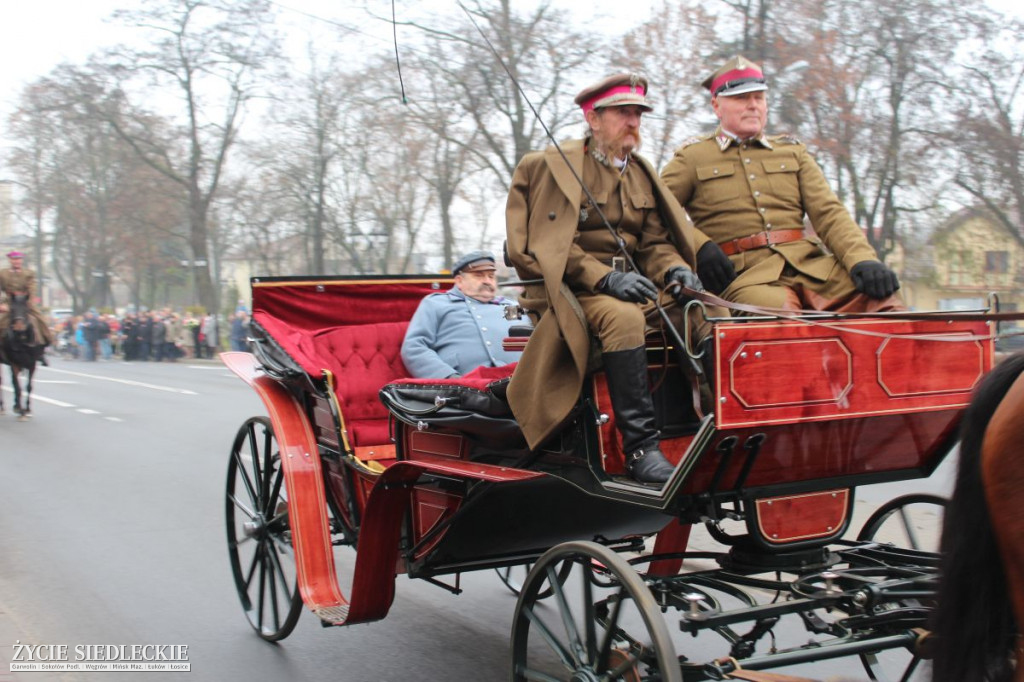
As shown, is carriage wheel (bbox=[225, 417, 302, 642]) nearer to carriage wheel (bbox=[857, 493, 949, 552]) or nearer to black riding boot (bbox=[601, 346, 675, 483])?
black riding boot (bbox=[601, 346, 675, 483])

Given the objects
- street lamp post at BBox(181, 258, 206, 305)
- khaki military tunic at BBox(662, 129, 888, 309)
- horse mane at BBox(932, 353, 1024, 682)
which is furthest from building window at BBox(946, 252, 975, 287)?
street lamp post at BBox(181, 258, 206, 305)

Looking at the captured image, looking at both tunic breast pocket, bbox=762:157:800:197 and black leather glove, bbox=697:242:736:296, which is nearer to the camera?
black leather glove, bbox=697:242:736:296

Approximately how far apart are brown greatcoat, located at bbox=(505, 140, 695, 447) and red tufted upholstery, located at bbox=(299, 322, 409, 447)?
5.38 ft

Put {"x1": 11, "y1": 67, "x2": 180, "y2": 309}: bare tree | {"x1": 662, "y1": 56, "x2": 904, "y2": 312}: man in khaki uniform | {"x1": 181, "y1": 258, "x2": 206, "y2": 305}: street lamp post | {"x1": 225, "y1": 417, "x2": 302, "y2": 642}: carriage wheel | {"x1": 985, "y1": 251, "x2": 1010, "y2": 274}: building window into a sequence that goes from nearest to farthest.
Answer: {"x1": 662, "y1": 56, "x2": 904, "y2": 312}: man in khaki uniform → {"x1": 225, "y1": 417, "x2": 302, "y2": 642}: carriage wheel → {"x1": 985, "y1": 251, "x2": 1010, "y2": 274}: building window → {"x1": 11, "y1": 67, "x2": 180, "y2": 309}: bare tree → {"x1": 181, "y1": 258, "x2": 206, "y2": 305}: street lamp post

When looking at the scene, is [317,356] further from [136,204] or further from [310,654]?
[136,204]

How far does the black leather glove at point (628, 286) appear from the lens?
346 cm

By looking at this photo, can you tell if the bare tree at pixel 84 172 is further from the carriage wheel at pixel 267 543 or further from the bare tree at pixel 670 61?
the carriage wheel at pixel 267 543

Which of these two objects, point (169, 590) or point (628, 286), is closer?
point (628, 286)

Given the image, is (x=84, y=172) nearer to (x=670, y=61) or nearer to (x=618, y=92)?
(x=670, y=61)

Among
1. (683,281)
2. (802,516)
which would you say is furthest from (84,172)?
(802,516)

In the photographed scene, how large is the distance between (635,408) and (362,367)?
2298 mm

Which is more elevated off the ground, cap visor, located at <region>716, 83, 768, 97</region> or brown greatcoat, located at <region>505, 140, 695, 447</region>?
cap visor, located at <region>716, 83, 768, 97</region>

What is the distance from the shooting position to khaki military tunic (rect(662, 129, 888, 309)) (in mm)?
4027

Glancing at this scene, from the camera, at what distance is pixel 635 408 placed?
341cm
